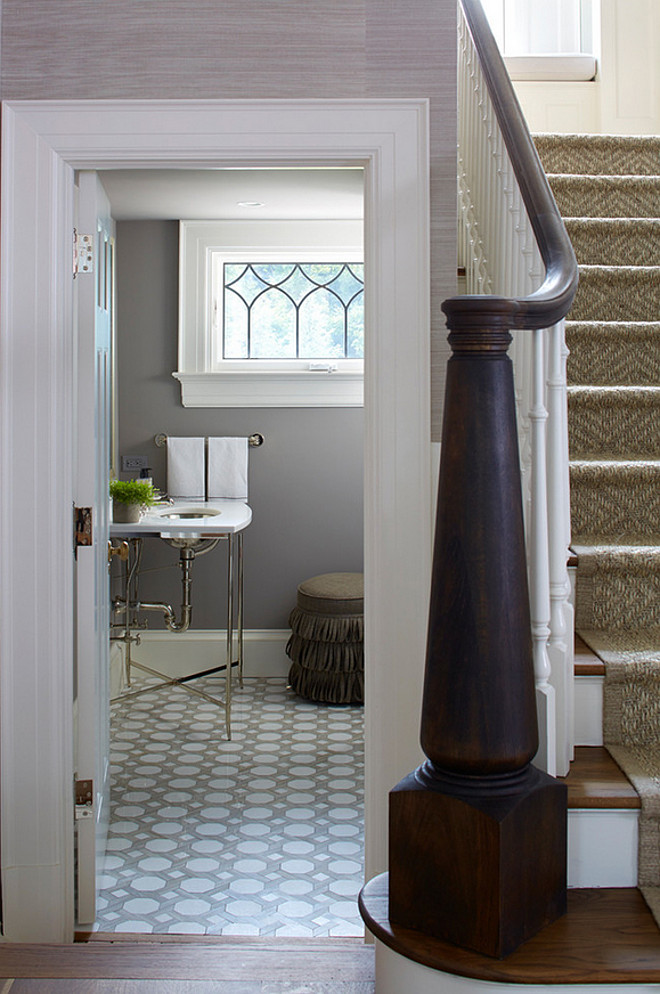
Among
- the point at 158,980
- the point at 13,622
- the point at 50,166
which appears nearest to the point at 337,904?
the point at 158,980

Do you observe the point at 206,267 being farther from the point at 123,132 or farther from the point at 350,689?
the point at 123,132

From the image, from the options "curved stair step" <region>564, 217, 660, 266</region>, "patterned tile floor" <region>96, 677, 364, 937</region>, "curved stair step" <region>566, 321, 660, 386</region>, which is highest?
"curved stair step" <region>564, 217, 660, 266</region>

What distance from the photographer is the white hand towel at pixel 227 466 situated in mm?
4781

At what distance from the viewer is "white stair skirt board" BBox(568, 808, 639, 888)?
5.64ft

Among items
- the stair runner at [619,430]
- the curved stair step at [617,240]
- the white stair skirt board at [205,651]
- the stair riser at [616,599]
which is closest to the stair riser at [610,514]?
the stair runner at [619,430]

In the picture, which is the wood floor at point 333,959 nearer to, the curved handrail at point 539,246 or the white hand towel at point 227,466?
the curved handrail at point 539,246

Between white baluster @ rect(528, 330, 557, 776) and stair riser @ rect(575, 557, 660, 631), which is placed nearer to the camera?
white baluster @ rect(528, 330, 557, 776)

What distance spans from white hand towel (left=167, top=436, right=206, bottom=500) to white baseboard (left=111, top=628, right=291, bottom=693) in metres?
0.74

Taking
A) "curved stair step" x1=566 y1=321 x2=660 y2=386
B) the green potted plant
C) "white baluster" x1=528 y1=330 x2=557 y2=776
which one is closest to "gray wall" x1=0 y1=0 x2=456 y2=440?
"curved stair step" x1=566 y1=321 x2=660 y2=386

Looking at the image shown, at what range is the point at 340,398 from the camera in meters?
4.82

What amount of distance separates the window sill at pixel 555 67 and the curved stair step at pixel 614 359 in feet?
7.57

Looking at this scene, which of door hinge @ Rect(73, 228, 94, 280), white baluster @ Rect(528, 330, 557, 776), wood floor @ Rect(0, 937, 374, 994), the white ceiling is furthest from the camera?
the white ceiling

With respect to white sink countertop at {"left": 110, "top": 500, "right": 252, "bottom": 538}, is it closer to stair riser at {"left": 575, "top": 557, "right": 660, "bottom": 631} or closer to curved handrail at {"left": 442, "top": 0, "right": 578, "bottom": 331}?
stair riser at {"left": 575, "top": 557, "right": 660, "bottom": 631}

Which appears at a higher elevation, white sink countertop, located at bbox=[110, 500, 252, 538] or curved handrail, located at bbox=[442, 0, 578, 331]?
curved handrail, located at bbox=[442, 0, 578, 331]
